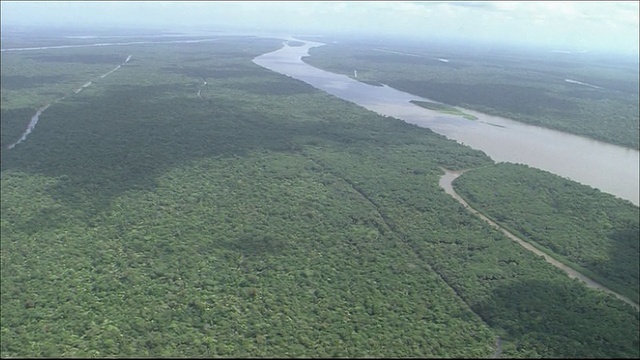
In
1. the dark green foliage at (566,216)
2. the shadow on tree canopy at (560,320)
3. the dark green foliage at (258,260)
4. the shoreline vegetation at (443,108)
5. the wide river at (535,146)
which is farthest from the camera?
the shoreline vegetation at (443,108)

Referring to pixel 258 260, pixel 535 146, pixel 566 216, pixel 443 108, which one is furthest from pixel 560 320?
pixel 443 108

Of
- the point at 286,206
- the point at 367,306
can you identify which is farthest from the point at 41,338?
the point at 286,206

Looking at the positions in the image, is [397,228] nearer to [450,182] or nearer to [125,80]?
[450,182]

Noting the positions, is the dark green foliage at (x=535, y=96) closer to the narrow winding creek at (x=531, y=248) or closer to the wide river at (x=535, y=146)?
the wide river at (x=535, y=146)

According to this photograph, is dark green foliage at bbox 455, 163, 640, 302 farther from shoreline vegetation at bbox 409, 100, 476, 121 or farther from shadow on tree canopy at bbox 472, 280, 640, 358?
shoreline vegetation at bbox 409, 100, 476, 121

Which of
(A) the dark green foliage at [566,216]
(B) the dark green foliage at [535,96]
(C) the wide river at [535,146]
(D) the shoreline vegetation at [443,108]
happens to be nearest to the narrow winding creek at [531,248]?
(A) the dark green foliage at [566,216]

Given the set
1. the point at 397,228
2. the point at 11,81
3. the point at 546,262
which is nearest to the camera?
the point at 546,262
